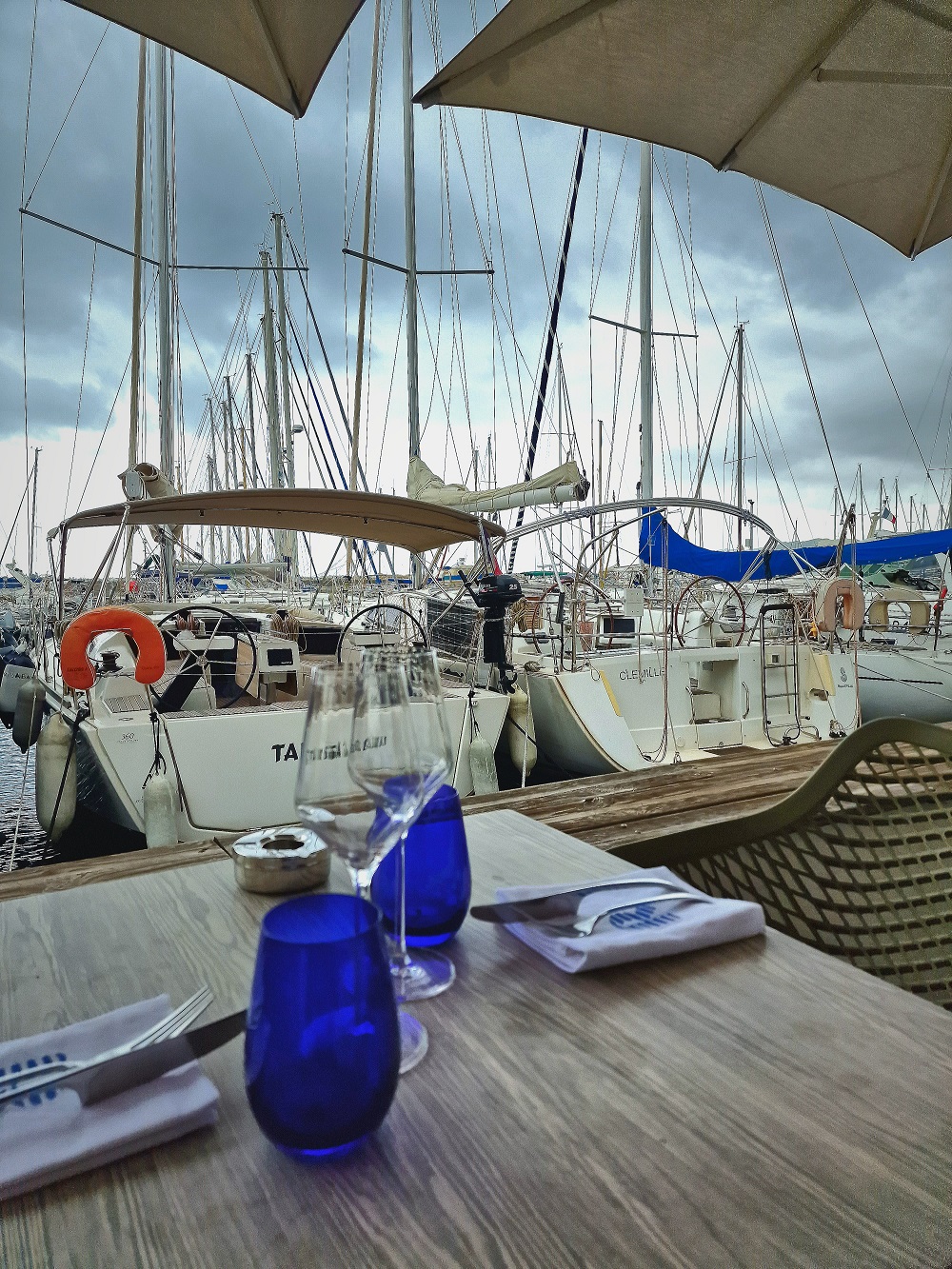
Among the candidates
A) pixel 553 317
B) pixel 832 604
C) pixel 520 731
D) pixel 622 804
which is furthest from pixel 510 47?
pixel 553 317

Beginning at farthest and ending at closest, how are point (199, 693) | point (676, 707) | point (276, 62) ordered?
point (676, 707) → point (199, 693) → point (276, 62)

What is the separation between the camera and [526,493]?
258 inches

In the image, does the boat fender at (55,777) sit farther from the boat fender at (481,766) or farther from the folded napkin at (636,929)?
the folded napkin at (636,929)

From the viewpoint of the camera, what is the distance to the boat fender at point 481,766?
5102 mm

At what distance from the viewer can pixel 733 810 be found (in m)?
2.57

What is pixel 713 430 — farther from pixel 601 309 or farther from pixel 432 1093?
pixel 432 1093

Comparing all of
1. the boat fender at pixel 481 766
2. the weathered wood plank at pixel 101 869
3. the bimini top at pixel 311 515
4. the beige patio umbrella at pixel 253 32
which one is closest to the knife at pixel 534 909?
the weathered wood plank at pixel 101 869

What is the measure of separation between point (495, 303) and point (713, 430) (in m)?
4.97

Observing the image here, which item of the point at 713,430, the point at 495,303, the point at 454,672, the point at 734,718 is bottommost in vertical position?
the point at 734,718

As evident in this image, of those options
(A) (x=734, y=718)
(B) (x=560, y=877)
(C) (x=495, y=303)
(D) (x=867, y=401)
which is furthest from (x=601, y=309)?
(D) (x=867, y=401)

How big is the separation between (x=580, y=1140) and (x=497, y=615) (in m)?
5.23

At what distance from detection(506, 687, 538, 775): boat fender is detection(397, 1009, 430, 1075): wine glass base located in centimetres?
484

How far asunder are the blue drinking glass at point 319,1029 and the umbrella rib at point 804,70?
373 cm

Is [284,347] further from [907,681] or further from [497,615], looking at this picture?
[907,681]
